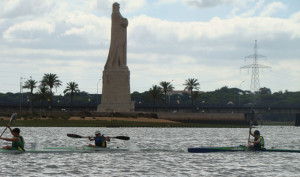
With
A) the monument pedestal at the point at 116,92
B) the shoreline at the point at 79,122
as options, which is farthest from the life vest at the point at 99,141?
the monument pedestal at the point at 116,92

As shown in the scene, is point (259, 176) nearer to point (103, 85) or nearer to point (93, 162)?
point (93, 162)

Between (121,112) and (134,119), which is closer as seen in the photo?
(134,119)

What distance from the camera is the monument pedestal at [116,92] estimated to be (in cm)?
15575

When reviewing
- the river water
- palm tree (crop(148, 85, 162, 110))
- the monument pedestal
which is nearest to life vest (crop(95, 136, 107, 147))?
the river water

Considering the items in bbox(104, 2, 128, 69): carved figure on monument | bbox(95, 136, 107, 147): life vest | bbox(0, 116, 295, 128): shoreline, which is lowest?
bbox(95, 136, 107, 147): life vest

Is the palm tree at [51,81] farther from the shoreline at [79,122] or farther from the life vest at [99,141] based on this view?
the life vest at [99,141]

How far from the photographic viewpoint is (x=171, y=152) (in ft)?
178

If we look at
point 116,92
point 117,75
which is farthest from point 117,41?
point 116,92

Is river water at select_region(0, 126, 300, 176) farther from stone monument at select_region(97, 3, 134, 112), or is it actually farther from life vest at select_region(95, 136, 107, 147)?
stone monument at select_region(97, 3, 134, 112)

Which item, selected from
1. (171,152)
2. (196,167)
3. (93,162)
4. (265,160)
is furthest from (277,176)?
(171,152)

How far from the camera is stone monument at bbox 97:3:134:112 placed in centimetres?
15512

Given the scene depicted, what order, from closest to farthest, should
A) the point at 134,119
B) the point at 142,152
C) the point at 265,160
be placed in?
the point at 265,160 < the point at 142,152 < the point at 134,119

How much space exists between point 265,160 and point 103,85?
11300cm

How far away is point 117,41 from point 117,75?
8364mm
